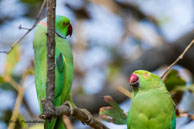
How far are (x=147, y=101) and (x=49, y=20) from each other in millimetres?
711

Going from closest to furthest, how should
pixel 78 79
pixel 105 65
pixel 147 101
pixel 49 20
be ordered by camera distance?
pixel 49 20, pixel 147 101, pixel 78 79, pixel 105 65

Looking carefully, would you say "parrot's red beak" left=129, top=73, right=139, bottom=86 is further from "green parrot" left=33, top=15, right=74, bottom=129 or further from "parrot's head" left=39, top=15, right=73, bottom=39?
"parrot's head" left=39, top=15, right=73, bottom=39

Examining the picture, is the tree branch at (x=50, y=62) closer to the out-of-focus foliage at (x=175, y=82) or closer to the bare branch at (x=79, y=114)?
the bare branch at (x=79, y=114)

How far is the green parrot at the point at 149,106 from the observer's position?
5.92 feet

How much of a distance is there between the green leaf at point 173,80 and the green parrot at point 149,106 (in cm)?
51

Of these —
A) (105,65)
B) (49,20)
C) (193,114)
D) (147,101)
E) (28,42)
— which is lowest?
(105,65)

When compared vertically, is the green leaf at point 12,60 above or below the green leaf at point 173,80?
below

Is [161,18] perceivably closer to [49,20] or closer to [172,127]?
[172,127]

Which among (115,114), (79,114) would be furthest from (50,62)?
(115,114)

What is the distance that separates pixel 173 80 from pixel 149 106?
2.13 ft

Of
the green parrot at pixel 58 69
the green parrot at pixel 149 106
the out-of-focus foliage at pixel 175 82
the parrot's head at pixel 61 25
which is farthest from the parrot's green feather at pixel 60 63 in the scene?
the out-of-focus foliage at pixel 175 82

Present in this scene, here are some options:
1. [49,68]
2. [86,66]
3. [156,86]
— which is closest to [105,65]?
[86,66]

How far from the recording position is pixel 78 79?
4.26 m

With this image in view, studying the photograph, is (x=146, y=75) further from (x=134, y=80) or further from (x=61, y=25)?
(x=61, y=25)
